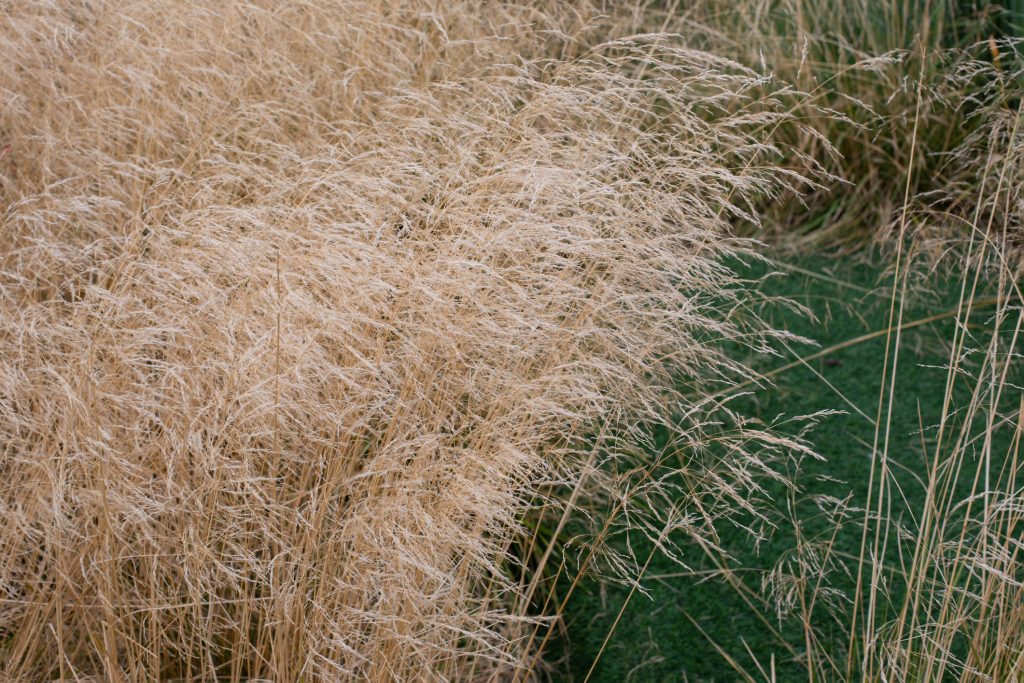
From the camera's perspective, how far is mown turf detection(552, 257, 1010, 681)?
2.28m

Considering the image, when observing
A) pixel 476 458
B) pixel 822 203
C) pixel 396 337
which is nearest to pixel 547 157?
pixel 396 337

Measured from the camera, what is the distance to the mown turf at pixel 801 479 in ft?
7.47

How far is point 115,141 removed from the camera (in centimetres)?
274

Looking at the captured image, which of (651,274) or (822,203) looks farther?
(822,203)

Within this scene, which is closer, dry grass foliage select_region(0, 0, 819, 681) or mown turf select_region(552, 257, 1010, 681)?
dry grass foliage select_region(0, 0, 819, 681)

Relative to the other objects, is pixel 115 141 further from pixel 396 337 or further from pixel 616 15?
pixel 616 15

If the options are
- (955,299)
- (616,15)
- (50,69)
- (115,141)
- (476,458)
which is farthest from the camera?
(616,15)

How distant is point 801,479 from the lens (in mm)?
2707

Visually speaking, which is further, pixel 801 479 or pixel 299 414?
pixel 801 479

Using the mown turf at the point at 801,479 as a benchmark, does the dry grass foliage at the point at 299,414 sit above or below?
above

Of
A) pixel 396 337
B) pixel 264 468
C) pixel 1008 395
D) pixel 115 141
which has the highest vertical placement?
pixel 115 141

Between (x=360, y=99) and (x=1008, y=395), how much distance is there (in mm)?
1969

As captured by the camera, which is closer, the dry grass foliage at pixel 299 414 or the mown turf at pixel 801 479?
the dry grass foliage at pixel 299 414

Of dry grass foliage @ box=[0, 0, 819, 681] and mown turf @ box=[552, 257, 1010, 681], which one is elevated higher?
dry grass foliage @ box=[0, 0, 819, 681]
